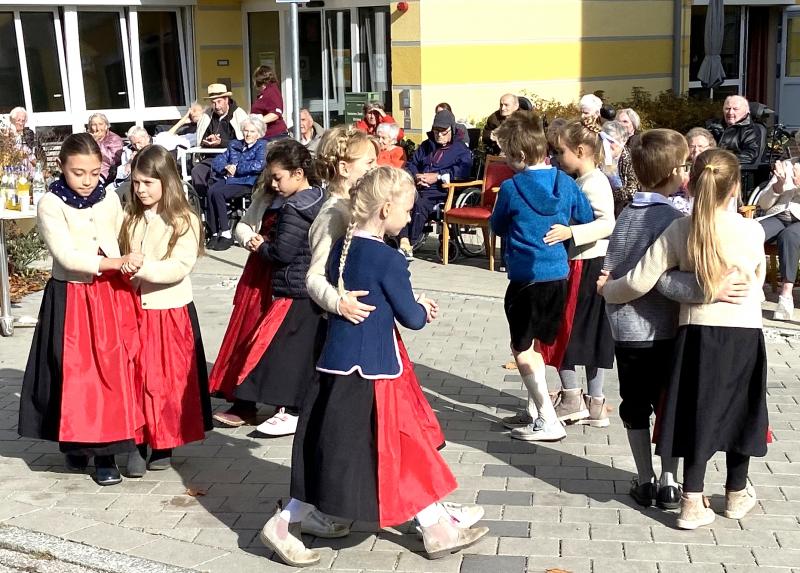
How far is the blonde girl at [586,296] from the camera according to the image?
242 inches

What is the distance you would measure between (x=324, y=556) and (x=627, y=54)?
47.9 ft

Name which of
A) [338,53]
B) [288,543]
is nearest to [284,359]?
[288,543]

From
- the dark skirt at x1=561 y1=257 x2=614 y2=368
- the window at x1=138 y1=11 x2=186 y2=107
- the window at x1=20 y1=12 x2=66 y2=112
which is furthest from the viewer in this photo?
the window at x1=138 y1=11 x2=186 y2=107

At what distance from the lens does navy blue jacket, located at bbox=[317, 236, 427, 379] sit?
4426 millimetres

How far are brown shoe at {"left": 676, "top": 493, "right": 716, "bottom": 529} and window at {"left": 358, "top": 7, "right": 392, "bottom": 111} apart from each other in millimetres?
11579

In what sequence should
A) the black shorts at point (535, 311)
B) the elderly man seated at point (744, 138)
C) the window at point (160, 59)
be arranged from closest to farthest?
the black shorts at point (535, 311)
the elderly man seated at point (744, 138)
the window at point (160, 59)

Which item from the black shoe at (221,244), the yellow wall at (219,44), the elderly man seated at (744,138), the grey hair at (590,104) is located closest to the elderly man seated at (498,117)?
the grey hair at (590,104)

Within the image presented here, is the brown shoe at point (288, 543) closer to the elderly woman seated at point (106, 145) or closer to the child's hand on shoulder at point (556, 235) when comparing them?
the child's hand on shoulder at point (556, 235)

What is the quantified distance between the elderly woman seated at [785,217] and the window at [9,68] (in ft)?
37.2

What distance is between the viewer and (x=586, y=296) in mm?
6328

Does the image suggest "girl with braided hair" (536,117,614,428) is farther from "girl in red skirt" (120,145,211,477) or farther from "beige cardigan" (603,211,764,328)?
"girl in red skirt" (120,145,211,477)

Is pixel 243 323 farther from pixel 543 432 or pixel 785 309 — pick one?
pixel 785 309

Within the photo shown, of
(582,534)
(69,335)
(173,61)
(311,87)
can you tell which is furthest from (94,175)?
(173,61)

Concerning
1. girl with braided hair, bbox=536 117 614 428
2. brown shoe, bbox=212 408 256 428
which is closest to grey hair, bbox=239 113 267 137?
brown shoe, bbox=212 408 256 428
